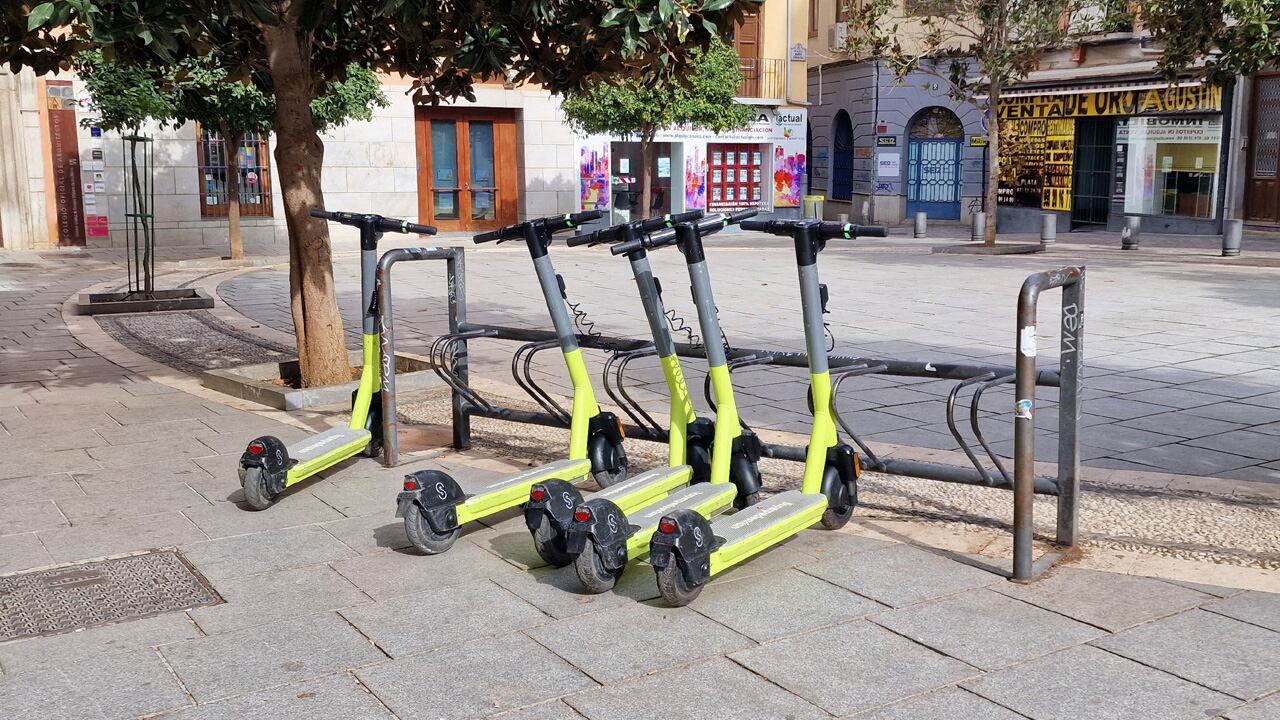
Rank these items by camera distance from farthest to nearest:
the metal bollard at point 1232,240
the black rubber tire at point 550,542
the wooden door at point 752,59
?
1. the wooden door at point 752,59
2. the metal bollard at point 1232,240
3. the black rubber tire at point 550,542

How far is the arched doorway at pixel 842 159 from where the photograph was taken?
34438mm

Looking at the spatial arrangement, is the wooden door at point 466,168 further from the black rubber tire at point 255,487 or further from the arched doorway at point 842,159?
the black rubber tire at point 255,487

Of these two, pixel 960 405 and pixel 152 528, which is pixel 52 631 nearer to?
pixel 152 528

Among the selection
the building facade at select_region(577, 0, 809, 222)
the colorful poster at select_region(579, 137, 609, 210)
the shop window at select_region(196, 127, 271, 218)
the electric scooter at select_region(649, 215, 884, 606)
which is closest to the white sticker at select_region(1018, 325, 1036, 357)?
the electric scooter at select_region(649, 215, 884, 606)

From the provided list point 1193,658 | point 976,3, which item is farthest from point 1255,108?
point 1193,658

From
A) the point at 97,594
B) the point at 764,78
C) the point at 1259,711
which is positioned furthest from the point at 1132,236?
the point at 97,594

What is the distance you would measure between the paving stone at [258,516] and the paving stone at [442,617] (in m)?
1.10

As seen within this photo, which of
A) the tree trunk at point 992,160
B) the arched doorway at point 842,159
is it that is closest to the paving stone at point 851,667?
the tree trunk at point 992,160

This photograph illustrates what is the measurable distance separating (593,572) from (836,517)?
116cm

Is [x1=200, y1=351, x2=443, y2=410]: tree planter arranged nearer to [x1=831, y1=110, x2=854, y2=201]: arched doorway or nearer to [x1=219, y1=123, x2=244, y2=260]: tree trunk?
[x1=219, y1=123, x2=244, y2=260]: tree trunk

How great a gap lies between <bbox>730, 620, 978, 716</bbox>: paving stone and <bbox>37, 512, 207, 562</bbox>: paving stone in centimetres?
244

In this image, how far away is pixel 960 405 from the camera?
24.1 ft

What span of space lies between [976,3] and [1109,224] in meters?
8.06

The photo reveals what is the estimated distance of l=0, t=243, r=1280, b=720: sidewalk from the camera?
3.26m
